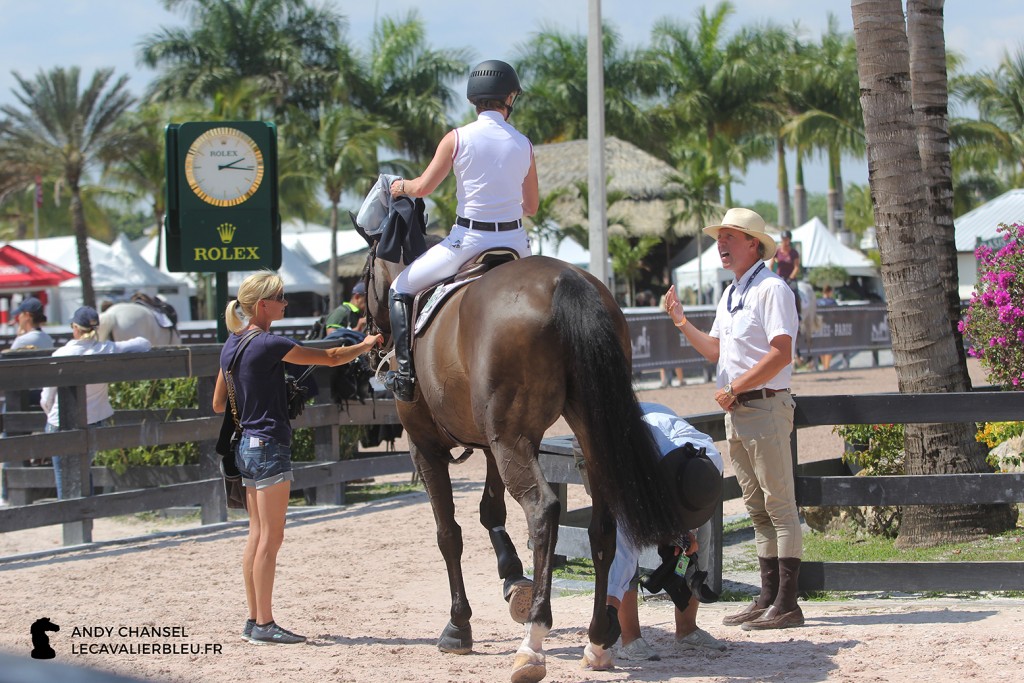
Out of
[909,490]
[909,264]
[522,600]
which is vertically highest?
[909,264]

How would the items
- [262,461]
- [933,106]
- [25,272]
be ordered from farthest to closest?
[25,272] → [933,106] → [262,461]

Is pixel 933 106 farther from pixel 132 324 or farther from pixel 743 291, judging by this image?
pixel 132 324

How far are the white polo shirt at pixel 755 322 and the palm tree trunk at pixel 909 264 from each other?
5.89 feet

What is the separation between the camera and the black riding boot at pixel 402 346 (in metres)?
6.07

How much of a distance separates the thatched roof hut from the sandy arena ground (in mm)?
34126

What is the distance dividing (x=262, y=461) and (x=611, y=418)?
6.76ft

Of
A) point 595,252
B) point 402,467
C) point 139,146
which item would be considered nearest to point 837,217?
point 139,146

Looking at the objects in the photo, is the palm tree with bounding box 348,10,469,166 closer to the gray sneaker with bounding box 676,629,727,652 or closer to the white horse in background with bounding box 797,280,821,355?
the white horse in background with bounding box 797,280,821,355

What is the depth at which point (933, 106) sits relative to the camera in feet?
27.6

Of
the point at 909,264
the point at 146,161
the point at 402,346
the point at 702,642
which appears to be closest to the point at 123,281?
the point at 146,161

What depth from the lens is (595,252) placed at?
1719 cm

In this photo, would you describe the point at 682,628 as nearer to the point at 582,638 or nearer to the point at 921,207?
the point at 582,638

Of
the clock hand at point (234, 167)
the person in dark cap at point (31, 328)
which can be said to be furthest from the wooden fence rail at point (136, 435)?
the clock hand at point (234, 167)

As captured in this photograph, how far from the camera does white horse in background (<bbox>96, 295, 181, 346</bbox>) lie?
1282 cm
